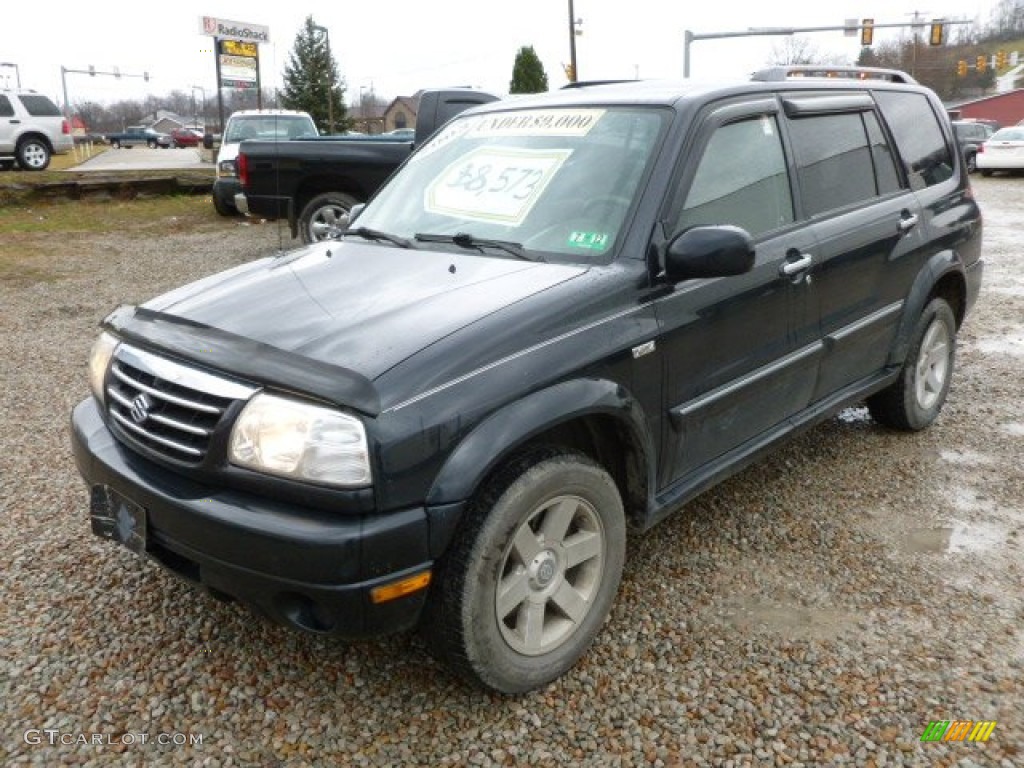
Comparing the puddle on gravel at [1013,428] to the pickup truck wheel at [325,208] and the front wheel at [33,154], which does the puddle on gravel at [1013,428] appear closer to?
the pickup truck wheel at [325,208]

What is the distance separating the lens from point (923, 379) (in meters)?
4.51

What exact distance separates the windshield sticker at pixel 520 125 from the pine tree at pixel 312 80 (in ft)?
125

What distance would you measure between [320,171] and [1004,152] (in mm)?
20635

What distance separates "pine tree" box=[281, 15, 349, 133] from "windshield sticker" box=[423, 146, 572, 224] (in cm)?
3859

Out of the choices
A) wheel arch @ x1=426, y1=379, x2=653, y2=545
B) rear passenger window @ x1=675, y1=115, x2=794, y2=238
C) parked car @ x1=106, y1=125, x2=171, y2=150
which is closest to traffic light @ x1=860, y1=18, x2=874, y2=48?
rear passenger window @ x1=675, y1=115, x2=794, y2=238

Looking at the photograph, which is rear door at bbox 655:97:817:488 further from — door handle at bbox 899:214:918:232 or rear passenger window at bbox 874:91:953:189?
rear passenger window at bbox 874:91:953:189

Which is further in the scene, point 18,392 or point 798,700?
point 18,392

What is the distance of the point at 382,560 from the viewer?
2.09 meters

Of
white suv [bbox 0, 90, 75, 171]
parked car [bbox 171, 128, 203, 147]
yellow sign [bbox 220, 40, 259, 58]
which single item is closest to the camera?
white suv [bbox 0, 90, 75, 171]

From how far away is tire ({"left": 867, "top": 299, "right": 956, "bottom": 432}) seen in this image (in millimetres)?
4309

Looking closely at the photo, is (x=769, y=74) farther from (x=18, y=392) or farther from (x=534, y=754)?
(x=18, y=392)

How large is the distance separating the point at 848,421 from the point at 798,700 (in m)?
2.63

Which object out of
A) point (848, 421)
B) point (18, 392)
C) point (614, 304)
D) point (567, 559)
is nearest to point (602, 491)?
point (567, 559)

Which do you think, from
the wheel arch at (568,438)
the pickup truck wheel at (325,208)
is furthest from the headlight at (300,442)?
the pickup truck wheel at (325,208)
